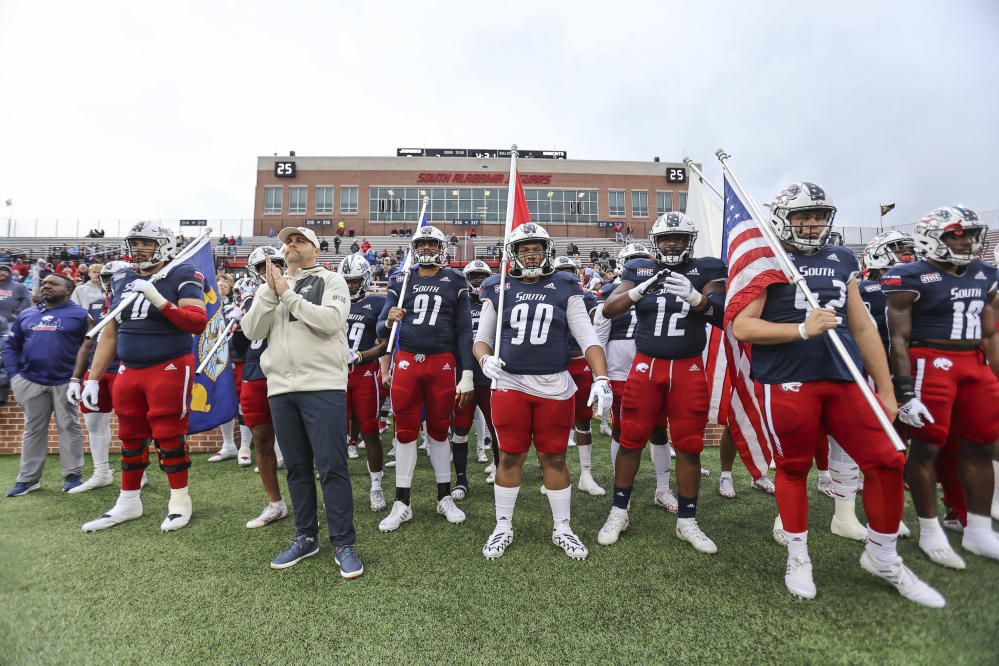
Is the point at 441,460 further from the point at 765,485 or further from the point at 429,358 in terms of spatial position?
the point at 765,485

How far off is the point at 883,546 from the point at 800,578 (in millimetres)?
549

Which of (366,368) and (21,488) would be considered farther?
(21,488)

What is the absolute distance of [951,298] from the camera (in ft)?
11.3

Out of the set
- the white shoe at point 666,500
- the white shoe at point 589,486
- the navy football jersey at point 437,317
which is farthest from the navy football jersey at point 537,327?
the white shoe at point 589,486

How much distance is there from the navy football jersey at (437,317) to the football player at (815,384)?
2650 mm

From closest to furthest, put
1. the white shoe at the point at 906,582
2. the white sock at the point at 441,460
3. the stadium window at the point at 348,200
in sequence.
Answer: the white shoe at the point at 906,582
the white sock at the point at 441,460
the stadium window at the point at 348,200

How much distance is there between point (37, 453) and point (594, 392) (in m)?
6.66

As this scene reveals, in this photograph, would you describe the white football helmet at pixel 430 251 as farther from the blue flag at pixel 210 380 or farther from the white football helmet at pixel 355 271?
the blue flag at pixel 210 380

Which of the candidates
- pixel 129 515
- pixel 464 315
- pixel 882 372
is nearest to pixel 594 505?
pixel 464 315

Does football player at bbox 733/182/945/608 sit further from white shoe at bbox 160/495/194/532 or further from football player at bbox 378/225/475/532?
white shoe at bbox 160/495/194/532

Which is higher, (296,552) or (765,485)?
(765,485)

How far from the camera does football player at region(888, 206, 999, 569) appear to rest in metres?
3.39

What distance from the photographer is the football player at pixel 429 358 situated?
4688 mm

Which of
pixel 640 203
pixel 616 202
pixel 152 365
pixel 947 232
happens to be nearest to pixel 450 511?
pixel 152 365
